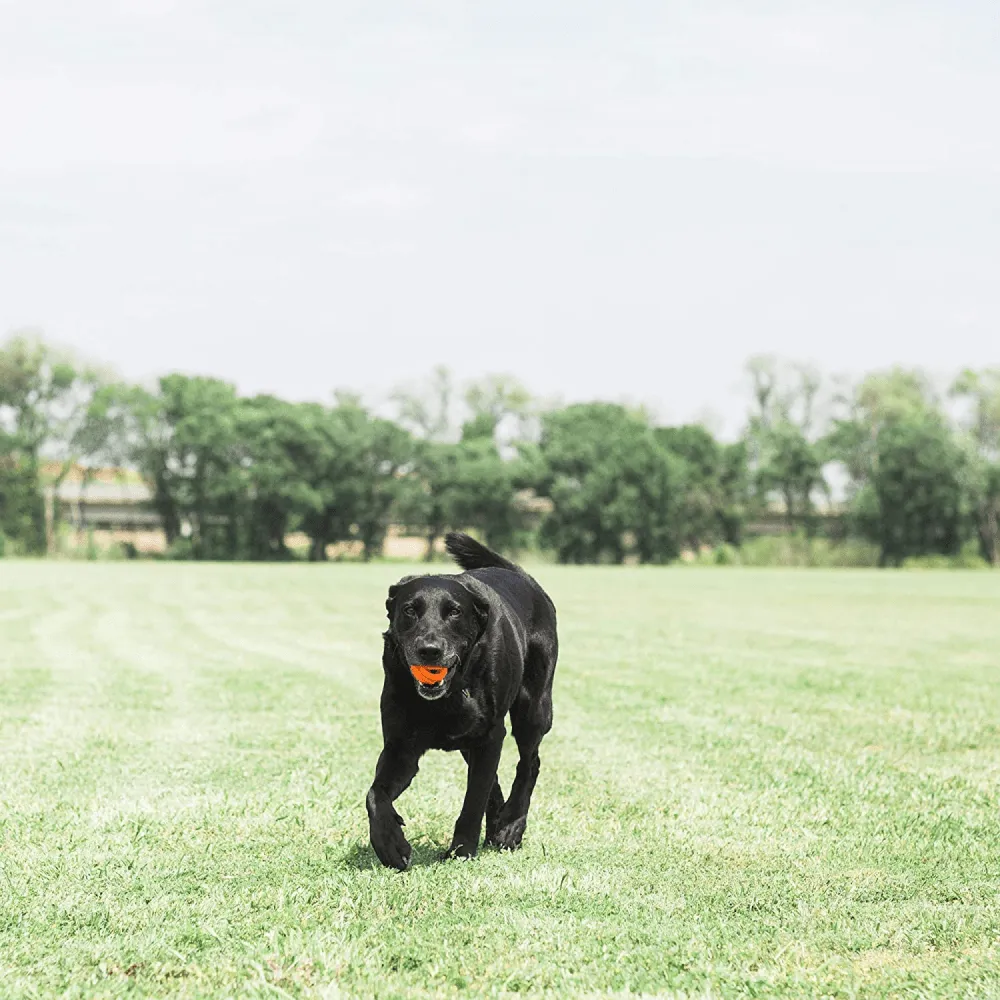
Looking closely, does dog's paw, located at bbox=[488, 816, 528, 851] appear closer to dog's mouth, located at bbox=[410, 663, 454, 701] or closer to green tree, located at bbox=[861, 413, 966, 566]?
dog's mouth, located at bbox=[410, 663, 454, 701]

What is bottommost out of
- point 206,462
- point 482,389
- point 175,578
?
point 175,578

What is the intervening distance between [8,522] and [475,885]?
86261 millimetres

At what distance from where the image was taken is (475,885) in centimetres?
545

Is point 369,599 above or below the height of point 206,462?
below

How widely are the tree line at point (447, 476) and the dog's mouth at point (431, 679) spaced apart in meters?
78.3

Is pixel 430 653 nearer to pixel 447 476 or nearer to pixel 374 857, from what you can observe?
pixel 374 857

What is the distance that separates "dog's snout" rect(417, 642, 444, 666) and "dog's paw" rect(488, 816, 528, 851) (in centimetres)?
144

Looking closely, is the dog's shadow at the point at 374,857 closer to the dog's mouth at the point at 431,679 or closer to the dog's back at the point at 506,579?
the dog's mouth at the point at 431,679

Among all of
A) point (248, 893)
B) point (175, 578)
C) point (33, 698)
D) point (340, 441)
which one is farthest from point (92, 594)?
point (340, 441)

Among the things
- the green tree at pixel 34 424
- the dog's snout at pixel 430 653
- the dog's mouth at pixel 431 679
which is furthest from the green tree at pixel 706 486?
the dog's snout at pixel 430 653

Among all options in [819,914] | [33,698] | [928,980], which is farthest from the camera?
[33,698]

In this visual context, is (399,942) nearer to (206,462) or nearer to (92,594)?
(92,594)

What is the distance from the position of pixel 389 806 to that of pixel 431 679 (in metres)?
0.74

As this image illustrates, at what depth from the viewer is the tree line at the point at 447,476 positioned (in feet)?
278
